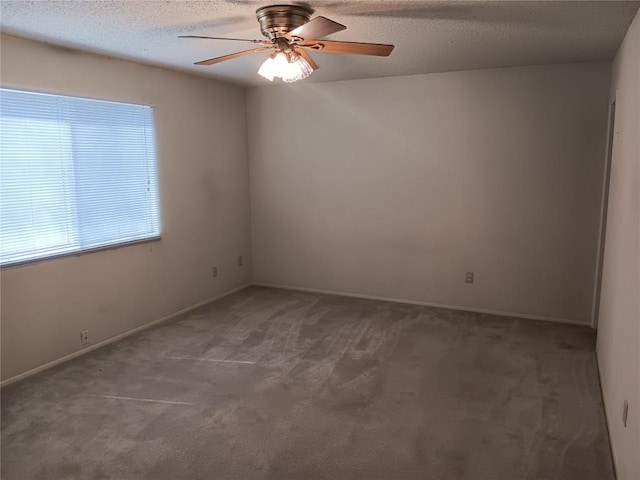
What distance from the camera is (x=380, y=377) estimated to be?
3.24 m

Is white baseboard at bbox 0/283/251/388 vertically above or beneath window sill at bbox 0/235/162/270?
beneath

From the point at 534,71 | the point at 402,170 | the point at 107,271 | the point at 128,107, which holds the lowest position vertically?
the point at 107,271

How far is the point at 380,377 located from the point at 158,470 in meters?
1.55

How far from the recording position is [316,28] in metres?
2.23

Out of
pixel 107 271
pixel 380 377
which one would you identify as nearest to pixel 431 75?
pixel 380 377

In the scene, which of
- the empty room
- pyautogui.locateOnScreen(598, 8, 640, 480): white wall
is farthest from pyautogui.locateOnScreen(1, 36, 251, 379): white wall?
pyautogui.locateOnScreen(598, 8, 640, 480): white wall

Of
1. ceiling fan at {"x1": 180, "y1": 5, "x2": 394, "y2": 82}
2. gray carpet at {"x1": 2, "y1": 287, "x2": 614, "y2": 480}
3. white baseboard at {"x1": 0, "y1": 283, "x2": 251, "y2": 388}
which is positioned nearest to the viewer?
gray carpet at {"x1": 2, "y1": 287, "x2": 614, "y2": 480}

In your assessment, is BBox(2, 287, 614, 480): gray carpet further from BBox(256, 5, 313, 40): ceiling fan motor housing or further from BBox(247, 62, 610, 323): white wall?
BBox(256, 5, 313, 40): ceiling fan motor housing

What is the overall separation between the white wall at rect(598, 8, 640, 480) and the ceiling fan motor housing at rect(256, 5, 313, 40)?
1771 mm

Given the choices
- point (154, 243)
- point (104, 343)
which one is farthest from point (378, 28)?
point (104, 343)

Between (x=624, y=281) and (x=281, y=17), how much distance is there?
2240 mm

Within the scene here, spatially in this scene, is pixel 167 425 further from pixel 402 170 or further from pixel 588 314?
pixel 588 314

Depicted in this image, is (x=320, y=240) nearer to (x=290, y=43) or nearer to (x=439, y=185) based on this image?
(x=439, y=185)

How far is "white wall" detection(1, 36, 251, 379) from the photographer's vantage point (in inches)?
128
